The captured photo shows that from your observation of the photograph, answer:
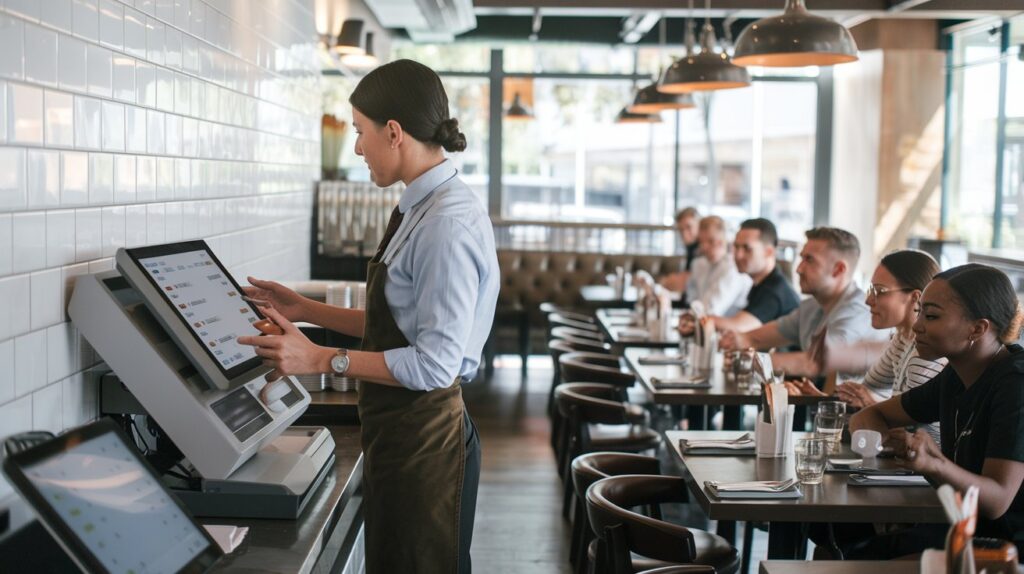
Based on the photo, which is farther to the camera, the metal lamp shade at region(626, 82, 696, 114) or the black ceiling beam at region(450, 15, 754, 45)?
the black ceiling beam at region(450, 15, 754, 45)

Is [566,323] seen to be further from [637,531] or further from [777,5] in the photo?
[637,531]

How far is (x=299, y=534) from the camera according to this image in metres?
2.11

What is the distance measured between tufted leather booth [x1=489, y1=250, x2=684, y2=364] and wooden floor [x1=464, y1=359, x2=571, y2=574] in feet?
4.83

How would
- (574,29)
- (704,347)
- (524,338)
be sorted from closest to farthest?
1. (704,347)
2. (524,338)
3. (574,29)

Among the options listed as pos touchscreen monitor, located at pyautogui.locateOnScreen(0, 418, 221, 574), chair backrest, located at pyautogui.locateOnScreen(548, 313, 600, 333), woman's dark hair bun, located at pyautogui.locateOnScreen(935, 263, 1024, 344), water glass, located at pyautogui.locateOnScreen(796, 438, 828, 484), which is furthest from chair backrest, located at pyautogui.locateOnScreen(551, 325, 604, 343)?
pos touchscreen monitor, located at pyautogui.locateOnScreen(0, 418, 221, 574)

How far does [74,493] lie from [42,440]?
0.40 ft

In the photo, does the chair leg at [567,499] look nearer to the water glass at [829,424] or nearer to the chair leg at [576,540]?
the chair leg at [576,540]

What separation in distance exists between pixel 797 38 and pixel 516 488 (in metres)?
2.76

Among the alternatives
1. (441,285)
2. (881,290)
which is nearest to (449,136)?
(441,285)

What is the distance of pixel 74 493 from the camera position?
1454 millimetres

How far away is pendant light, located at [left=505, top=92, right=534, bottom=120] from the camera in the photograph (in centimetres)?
1169

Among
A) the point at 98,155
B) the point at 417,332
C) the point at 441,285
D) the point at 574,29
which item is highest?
the point at 574,29

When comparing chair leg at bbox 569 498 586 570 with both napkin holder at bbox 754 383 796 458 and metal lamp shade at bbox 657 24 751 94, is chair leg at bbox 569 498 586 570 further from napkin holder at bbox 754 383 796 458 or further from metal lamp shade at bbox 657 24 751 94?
metal lamp shade at bbox 657 24 751 94

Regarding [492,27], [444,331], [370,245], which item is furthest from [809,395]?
[492,27]
